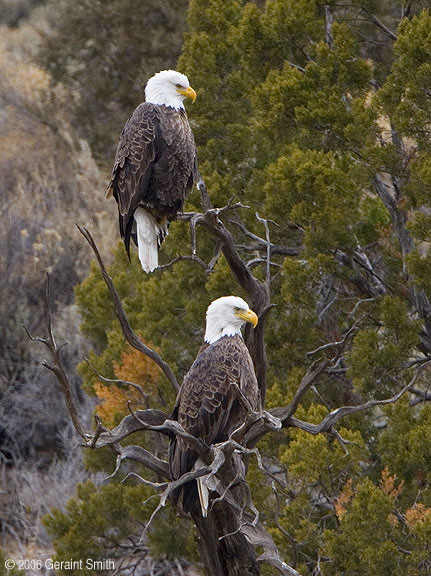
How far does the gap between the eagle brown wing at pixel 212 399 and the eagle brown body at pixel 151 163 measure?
1286 mm

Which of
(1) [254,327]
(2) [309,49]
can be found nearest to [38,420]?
(2) [309,49]

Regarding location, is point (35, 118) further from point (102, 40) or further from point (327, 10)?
point (327, 10)

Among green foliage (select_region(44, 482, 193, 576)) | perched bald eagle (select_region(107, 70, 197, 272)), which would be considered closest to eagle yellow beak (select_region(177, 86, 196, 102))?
perched bald eagle (select_region(107, 70, 197, 272))

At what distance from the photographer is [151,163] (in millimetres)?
6934

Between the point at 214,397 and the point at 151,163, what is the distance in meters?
1.66

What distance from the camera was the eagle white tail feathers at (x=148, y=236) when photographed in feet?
22.5

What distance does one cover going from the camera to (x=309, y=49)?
869 cm

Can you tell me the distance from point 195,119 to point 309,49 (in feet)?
3.36

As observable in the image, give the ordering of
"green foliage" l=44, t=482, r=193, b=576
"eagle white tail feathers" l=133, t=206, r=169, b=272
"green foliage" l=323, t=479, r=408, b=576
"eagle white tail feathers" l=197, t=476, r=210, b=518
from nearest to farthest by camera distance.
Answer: "eagle white tail feathers" l=197, t=476, r=210, b=518
"green foliage" l=323, t=479, r=408, b=576
"eagle white tail feathers" l=133, t=206, r=169, b=272
"green foliage" l=44, t=482, r=193, b=576

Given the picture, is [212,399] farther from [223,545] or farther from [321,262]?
[321,262]

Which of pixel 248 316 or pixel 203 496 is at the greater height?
pixel 248 316

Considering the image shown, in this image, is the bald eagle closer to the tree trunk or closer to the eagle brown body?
the tree trunk

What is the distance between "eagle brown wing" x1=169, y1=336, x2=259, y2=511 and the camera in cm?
584

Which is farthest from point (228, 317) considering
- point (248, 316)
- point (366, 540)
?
point (366, 540)
